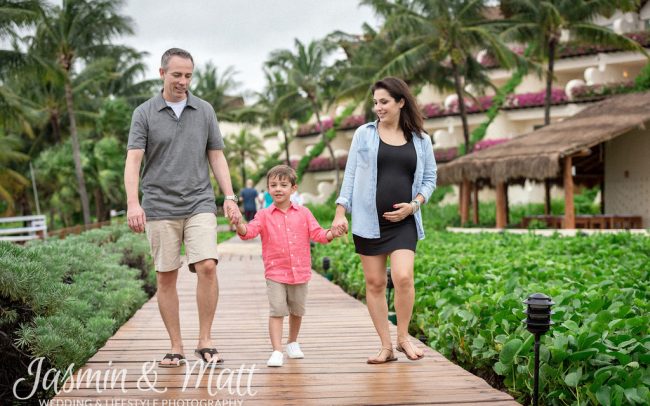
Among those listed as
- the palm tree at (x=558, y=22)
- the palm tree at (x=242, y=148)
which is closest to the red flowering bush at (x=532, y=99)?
the palm tree at (x=558, y=22)

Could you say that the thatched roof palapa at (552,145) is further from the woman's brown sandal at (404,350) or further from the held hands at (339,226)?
the held hands at (339,226)

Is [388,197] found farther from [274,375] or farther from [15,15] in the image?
[15,15]

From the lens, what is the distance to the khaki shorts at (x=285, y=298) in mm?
5016

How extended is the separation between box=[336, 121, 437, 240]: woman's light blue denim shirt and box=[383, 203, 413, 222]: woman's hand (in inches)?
3.8

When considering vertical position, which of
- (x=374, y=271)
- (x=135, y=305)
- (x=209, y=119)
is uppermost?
(x=209, y=119)

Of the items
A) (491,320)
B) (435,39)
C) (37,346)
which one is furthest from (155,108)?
(435,39)

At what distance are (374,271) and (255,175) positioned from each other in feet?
153

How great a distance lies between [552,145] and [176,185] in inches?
712

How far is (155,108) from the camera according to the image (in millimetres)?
4770

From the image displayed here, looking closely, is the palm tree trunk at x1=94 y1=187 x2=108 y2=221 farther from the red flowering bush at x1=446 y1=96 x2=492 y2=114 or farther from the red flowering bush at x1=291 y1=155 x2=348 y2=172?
the red flowering bush at x1=446 y1=96 x2=492 y2=114

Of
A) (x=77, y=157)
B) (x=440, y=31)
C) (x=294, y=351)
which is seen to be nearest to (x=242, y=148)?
(x=77, y=157)

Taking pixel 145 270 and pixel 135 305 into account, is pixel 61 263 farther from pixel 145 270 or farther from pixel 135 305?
pixel 145 270

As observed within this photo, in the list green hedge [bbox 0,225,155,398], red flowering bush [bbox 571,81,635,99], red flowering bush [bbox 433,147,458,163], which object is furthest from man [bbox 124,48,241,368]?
red flowering bush [bbox 433,147,458,163]

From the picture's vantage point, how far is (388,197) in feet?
15.9
